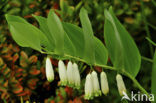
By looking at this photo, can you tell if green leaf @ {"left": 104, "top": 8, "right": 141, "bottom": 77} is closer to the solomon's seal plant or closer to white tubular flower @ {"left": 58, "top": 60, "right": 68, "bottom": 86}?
the solomon's seal plant

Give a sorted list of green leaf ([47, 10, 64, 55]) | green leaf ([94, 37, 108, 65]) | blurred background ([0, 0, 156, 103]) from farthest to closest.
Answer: blurred background ([0, 0, 156, 103])
green leaf ([94, 37, 108, 65])
green leaf ([47, 10, 64, 55])

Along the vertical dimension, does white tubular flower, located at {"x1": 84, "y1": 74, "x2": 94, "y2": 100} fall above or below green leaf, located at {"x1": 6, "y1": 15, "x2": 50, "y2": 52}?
below

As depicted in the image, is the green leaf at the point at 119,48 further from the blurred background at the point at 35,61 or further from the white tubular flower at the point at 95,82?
the blurred background at the point at 35,61

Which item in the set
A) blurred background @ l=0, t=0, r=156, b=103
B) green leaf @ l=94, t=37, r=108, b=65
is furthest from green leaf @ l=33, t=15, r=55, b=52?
blurred background @ l=0, t=0, r=156, b=103

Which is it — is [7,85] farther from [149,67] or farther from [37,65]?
[149,67]

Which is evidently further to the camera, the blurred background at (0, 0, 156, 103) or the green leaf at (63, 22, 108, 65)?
the blurred background at (0, 0, 156, 103)

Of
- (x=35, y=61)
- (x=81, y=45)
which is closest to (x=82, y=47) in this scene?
(x=81, y=45)

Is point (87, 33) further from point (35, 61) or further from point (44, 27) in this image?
point (35, 61)

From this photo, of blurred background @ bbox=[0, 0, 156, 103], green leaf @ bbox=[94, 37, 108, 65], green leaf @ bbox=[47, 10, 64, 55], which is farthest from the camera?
blurred background @ bbox=[0, 0, 156, 103]
